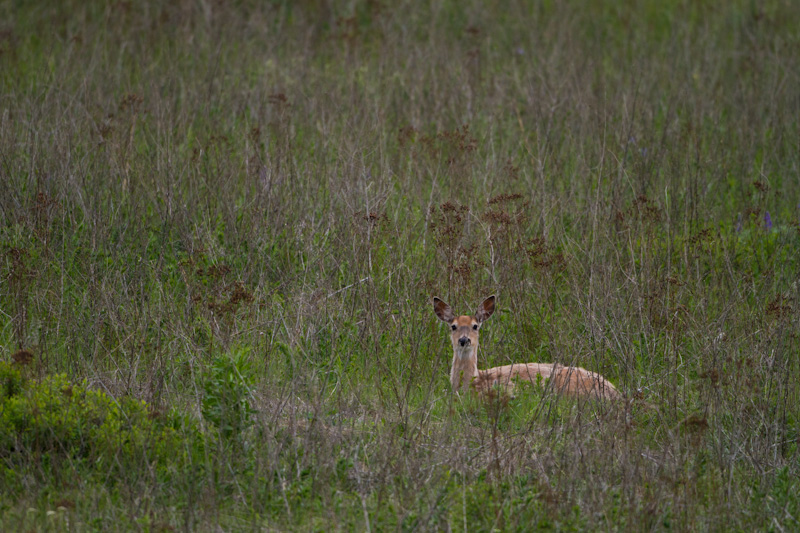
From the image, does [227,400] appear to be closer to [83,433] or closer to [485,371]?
[83,433]

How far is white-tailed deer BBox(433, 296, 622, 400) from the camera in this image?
16.9ft

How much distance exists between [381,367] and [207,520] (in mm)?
1753

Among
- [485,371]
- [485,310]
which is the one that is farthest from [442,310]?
[485,371]

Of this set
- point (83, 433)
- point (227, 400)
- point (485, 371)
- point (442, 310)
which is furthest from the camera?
point (442, 310)

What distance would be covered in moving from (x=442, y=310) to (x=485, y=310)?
0.87 ft

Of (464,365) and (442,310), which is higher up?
(442,310)

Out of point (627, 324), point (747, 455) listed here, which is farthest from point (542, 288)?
point (747, 455)

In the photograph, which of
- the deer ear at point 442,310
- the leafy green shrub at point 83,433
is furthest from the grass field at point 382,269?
the deer ear at point 442,310

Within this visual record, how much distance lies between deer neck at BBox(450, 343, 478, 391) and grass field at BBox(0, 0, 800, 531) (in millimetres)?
86

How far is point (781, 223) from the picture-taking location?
7.14m

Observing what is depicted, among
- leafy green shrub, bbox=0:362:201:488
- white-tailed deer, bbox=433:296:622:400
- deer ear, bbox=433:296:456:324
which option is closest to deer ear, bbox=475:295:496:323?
white-tailed deer, bbox=433:296:622:400

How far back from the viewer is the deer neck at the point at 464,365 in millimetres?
5707

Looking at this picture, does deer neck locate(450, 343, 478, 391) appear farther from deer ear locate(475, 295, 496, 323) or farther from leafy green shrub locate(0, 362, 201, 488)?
leafy green shrub locate(0, 362, 201, 488)

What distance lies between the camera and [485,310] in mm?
5742
